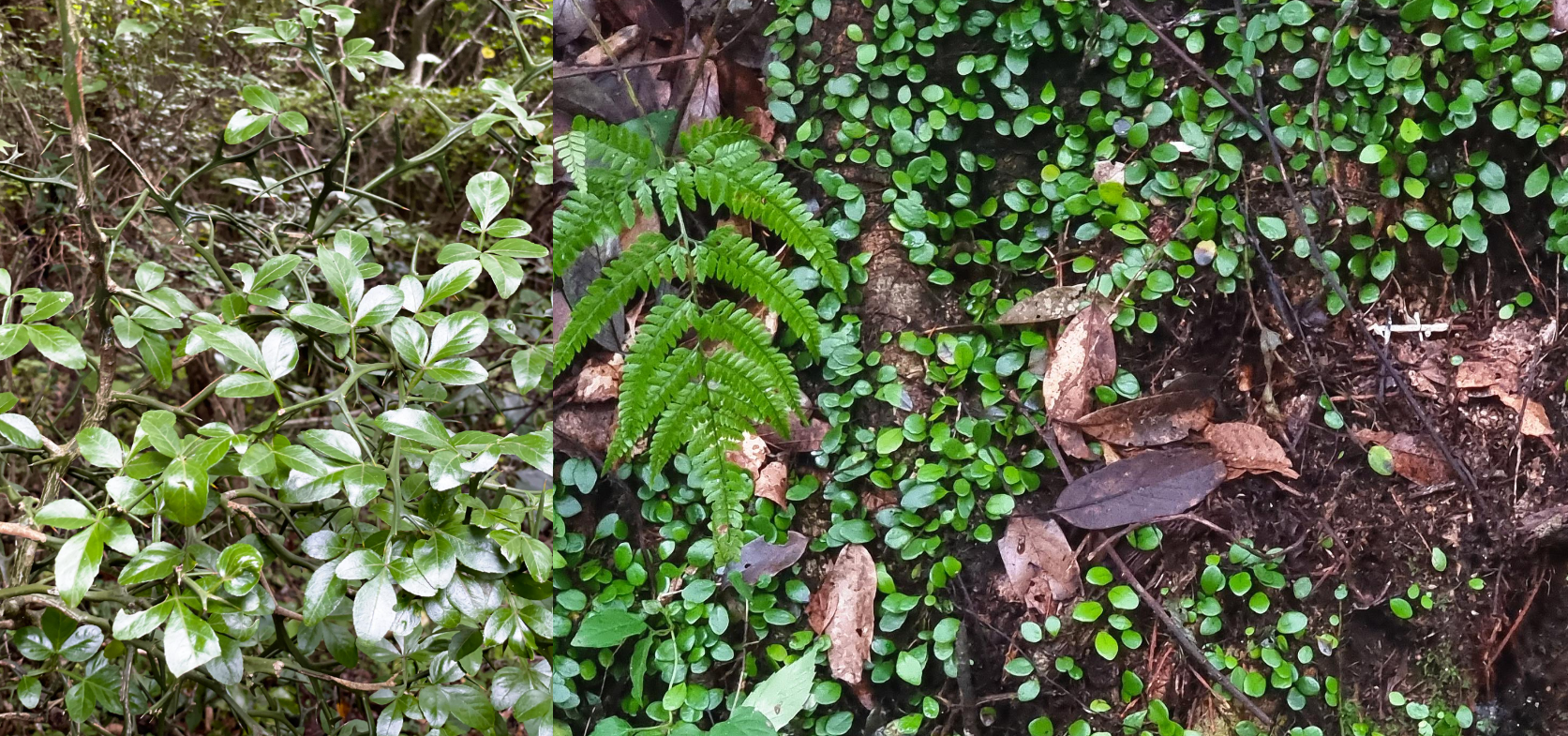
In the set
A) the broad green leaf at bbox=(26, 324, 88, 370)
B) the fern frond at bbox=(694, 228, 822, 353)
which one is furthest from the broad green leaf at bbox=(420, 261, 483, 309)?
the broad green leaf at bbox=(26, 324, 88, 370)

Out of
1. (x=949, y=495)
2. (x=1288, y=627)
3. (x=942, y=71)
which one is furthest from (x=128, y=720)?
(x=1288, y=627)

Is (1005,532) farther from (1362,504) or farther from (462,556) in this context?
(462,556)

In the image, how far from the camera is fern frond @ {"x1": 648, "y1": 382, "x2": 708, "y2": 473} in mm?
1116

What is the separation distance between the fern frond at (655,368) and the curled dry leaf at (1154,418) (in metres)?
0.54

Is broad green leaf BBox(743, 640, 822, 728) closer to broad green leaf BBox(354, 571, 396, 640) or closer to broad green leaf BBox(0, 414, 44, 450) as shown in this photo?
broad green leaf BBox(354, 571, 396, 640)

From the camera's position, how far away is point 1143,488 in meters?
1.01

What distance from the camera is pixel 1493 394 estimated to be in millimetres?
970

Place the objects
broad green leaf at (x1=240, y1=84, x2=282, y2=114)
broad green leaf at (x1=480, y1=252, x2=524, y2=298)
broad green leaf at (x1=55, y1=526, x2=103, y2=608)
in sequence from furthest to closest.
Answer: broad green leaf at (x1=240, y1=84, x2=282, y2=114) → broad green leaf at (x1=480, y1=252, x2=524, y2=298) → broad green leaf at (x1=55, y1=526, x2=103, y2=608)

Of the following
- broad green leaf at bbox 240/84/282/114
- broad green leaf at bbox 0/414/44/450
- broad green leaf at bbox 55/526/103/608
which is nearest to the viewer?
broad green leaf at bbox 55/526/103/608

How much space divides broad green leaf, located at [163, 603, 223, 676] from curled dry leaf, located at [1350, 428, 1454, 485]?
134 centimetres

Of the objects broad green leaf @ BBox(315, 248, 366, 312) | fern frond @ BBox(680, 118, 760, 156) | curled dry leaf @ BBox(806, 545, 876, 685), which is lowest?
curled dry leaf @ BBox(806, 545, 876, 685)

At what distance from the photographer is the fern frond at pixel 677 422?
112 cm

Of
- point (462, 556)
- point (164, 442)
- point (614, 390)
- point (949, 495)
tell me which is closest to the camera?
point (164, 442)

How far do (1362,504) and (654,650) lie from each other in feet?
3.07
